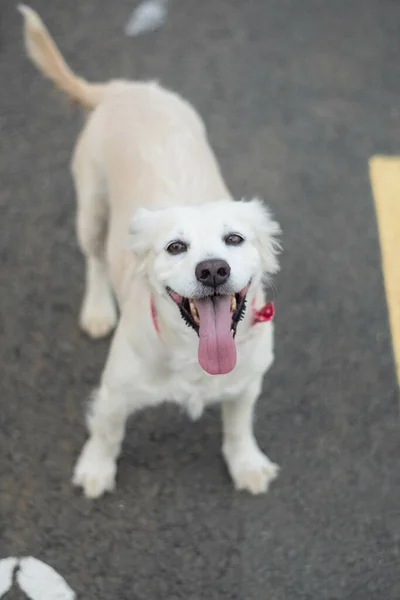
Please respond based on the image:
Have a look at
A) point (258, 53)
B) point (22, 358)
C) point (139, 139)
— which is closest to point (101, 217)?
point (139, 139)

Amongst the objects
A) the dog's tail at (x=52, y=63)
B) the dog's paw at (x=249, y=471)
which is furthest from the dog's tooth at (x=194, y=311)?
the dog's tail at (x=52, y=63)

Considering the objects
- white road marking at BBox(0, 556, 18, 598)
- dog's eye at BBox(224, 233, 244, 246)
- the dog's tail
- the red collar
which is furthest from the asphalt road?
dog's eye at BBox(224, 233, 244, 246)

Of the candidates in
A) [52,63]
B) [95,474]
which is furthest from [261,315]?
[52,63]

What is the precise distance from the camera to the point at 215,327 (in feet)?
4.95

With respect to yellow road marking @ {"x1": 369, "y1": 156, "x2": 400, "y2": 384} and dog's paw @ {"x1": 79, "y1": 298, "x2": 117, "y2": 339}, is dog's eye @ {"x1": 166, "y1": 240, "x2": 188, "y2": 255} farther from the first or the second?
yellow road marking @ {"x1": 369, "y1": 156, "x2": 400, "y2": 384}

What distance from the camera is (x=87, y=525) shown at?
6.52 feet

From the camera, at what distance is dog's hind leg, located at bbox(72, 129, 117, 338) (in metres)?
2.13

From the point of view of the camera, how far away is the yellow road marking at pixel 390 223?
244cm

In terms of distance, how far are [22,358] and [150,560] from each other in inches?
28.4

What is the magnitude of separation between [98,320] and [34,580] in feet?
2.57

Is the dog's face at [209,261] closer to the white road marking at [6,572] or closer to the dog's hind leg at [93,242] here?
the dog's hind leg at [93,242]

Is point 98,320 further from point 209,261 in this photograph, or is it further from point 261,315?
point 209,261

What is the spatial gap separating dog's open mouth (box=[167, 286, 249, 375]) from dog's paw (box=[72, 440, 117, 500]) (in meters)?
0.62

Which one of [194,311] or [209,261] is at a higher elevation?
[209,261]
